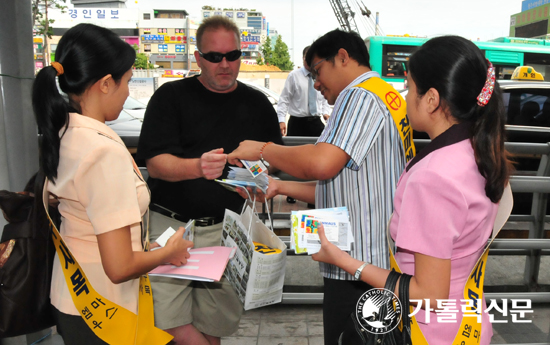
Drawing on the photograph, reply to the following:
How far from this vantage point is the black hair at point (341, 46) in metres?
2.04

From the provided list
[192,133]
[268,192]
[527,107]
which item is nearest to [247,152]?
[268,192]

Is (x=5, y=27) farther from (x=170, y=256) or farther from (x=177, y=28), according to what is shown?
(x=177, y=28)

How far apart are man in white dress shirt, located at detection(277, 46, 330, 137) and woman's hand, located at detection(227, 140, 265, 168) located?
482cm

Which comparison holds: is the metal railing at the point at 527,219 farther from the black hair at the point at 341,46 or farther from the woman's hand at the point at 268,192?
the black hair at the point at 341,46

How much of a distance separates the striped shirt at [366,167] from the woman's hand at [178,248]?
655 millimetres

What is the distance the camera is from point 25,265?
1.69m

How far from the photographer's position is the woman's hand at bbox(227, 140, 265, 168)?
2211 millimetres

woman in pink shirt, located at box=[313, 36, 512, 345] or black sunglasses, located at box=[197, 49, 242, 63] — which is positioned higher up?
black sunglasses, located at box=[197, 49, 242, 63]

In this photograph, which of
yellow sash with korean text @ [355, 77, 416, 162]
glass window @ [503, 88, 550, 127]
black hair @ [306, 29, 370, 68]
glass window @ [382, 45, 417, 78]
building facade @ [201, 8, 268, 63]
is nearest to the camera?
yellow sash with korean text @ [355, 77, 416, 162]

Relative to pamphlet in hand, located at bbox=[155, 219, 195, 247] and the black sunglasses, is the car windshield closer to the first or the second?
the black sunglasses

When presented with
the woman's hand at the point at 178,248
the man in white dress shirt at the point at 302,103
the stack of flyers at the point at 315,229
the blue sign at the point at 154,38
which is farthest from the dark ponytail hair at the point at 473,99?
the blue sign at the point at 154,38

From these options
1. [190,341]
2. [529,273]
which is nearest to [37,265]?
[190,341]

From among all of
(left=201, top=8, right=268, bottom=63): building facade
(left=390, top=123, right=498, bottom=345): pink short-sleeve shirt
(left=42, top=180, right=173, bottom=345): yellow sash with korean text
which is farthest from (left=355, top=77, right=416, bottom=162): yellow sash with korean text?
(left=201, top=8, right=268, bottom=63): building facade

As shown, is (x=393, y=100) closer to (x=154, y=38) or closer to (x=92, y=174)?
(x=92, y=174)
